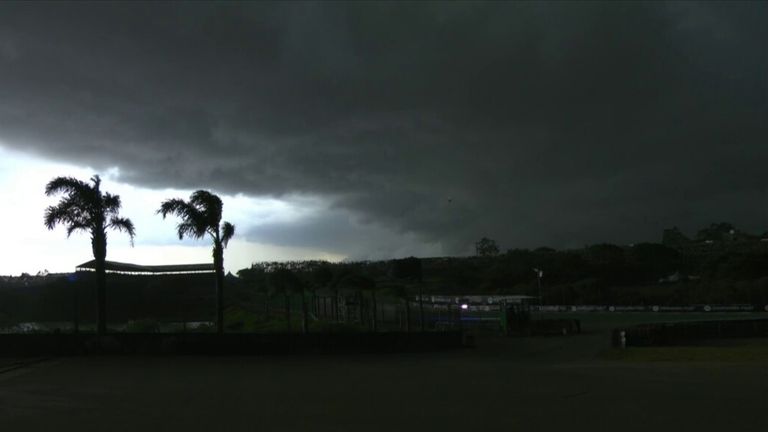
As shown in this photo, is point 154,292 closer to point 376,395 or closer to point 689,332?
point 376,395

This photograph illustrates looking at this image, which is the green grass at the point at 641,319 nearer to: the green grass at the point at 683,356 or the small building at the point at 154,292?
the green grass at the point at 683,356

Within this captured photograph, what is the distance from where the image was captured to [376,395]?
1412cm

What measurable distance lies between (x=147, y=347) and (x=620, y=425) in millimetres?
19343

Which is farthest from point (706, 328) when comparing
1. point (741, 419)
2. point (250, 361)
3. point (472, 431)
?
point (472, 431)

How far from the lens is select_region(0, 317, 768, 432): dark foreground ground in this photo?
35.5 ft

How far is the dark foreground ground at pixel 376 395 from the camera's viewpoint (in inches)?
426

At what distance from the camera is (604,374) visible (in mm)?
18422

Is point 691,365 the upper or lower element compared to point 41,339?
lower

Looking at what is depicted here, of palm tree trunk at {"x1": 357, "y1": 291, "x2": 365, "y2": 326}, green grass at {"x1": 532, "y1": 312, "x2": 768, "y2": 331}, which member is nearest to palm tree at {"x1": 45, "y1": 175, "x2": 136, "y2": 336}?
palm tree trunk at {"x1": 357, "y1": 291, "x2": 365, "y2": 326}

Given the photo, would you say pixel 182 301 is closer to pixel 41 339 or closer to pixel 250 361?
pixel 41 339

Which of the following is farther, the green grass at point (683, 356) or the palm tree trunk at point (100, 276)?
the palm tree trunk at point (100, 276)

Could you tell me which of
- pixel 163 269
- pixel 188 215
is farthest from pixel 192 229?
pixel 163 269

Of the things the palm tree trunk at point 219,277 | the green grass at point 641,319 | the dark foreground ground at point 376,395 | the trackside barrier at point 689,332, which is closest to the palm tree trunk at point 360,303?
the palm tree trunk at point 219,277

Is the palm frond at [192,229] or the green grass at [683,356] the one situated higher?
the palm frond at [192,229]
